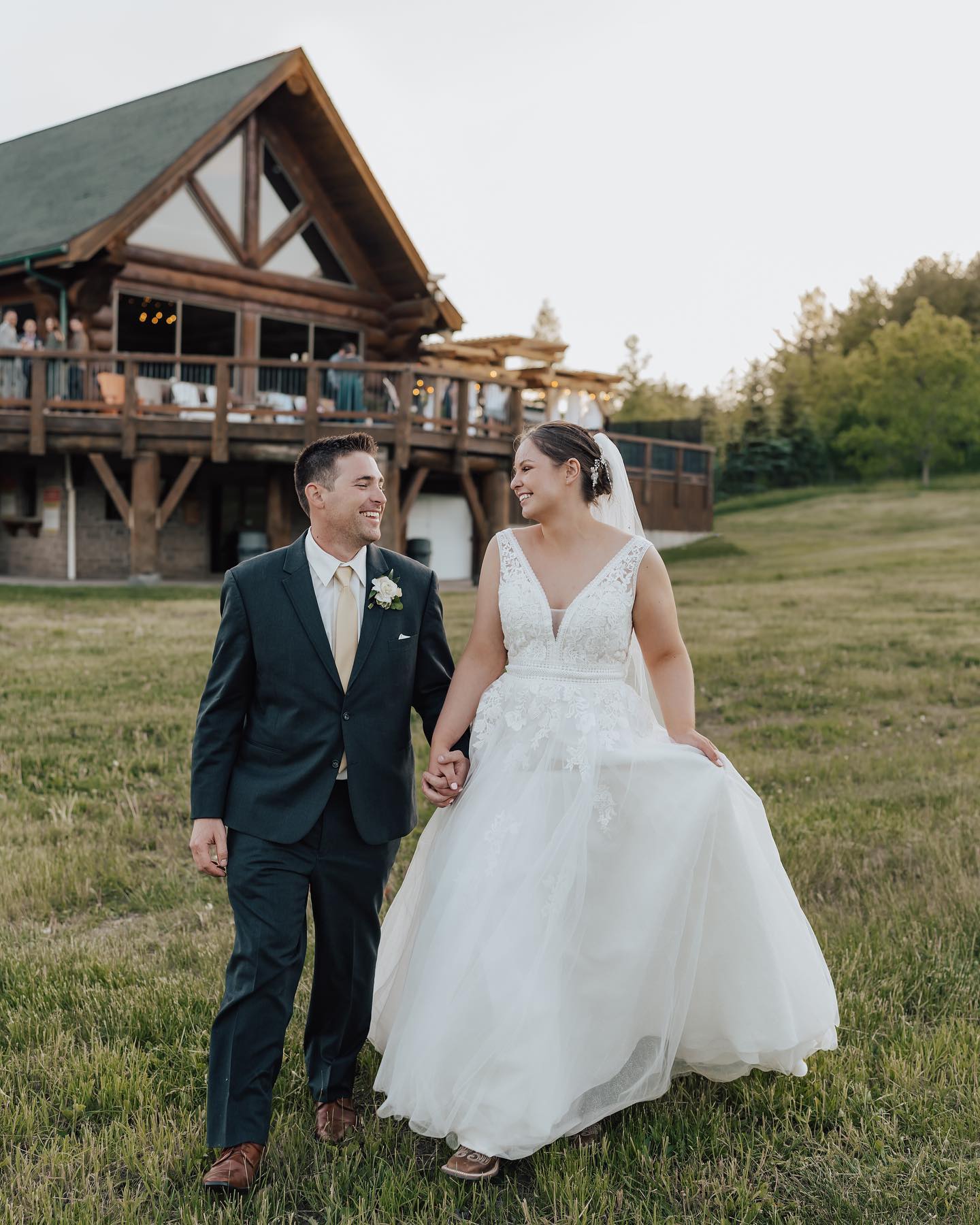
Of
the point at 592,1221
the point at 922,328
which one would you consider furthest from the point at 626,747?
the point at 922,328

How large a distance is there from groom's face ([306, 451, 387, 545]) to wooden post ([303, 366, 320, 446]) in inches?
610

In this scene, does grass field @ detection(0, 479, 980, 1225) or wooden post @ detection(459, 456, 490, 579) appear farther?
wooden post @ detection(459, 456, 490, 579)

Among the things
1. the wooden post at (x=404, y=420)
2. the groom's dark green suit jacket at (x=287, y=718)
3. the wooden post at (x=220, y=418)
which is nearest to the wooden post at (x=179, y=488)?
the wooden post at (x=220, y=418)

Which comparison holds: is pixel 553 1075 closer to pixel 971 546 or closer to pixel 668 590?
pixel 668 590

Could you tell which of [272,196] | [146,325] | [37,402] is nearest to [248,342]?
[146,325]

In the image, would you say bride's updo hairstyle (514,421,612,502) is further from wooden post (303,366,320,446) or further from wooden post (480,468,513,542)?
wooden post (480,468,513,542)

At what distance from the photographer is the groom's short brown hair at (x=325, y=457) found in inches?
141

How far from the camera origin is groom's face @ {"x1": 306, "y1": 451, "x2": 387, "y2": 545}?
3.55 m

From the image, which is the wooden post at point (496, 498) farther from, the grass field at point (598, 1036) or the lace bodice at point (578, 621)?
the lace bodice at point (578, 621)

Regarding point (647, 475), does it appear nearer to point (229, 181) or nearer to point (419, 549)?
point (419, 549)

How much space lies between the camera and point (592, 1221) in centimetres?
308

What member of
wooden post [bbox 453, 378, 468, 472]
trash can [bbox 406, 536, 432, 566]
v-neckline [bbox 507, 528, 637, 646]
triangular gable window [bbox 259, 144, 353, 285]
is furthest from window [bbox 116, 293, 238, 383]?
v-neckline [bbox 507, 528, 637, 646]

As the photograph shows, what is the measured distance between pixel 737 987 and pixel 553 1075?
0.64 meters

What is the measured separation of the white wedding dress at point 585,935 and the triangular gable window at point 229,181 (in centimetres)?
2066
